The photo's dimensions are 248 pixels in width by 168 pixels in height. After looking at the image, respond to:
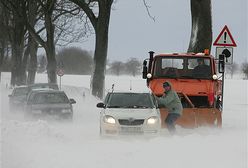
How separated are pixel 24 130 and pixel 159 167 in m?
5.05

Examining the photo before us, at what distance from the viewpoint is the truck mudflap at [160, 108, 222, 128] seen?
47.6ft

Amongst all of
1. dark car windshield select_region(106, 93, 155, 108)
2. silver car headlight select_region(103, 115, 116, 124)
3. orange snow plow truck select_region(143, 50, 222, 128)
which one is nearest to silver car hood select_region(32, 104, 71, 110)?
orange snow plow truck select_region(143, 50, 222, 128)

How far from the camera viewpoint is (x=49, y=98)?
66.2 feet

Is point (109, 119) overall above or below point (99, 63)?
below

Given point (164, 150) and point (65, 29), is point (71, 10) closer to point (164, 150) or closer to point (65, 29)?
point (65, 29)

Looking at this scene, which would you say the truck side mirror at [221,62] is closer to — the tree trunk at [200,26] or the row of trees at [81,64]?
the tree trunk at [200,26]

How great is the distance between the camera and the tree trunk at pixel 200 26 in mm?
20812

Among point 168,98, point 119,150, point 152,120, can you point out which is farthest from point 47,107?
point 119,150

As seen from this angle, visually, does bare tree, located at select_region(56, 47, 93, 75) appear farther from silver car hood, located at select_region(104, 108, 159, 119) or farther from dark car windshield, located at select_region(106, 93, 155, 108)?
silver car hood, located at select_region(104, 108, 159, 119)

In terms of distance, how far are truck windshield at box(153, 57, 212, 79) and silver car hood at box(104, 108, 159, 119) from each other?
103 inches

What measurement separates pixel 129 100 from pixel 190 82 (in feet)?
7.50

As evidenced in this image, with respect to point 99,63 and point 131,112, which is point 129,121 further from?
point 99,63

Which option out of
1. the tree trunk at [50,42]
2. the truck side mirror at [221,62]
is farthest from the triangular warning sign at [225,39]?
the tree trunk at [50,42]

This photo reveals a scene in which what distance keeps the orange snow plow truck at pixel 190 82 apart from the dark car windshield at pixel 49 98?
5604 millimetres
